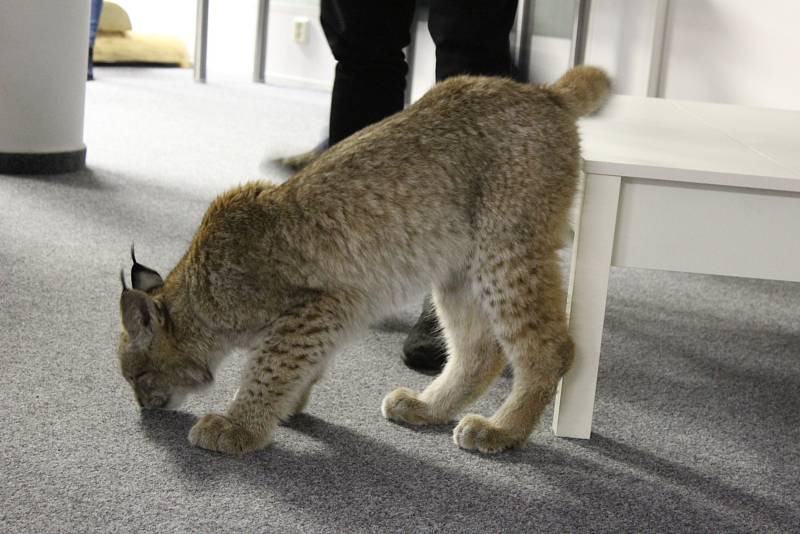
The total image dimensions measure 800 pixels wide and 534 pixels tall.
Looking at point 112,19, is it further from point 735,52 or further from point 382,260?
point 382,260

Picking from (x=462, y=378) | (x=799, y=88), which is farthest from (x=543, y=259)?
(x=799, y=88)

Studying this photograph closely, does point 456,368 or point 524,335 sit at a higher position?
point 524,335

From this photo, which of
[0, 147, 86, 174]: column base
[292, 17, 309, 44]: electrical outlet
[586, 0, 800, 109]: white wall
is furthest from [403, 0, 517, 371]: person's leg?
[292, 17, 309, 44]: electrical outlet

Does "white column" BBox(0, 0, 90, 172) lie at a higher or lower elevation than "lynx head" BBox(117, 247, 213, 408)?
higher

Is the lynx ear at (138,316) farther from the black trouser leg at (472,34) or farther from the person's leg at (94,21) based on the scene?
the person's leg at (94,21)

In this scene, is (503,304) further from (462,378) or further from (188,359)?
(188,359)

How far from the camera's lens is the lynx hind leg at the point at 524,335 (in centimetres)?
171

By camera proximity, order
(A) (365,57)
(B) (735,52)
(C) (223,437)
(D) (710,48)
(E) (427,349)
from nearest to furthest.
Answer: (C) (223,437), (E) (427,349), (A) (365,57), (B) (735,52), (D) (710,48)

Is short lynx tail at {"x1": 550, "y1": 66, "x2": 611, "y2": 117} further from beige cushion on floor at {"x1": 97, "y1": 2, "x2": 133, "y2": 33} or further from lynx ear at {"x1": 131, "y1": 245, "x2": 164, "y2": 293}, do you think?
beige cushion on floor at {"x1": 97, "y1": 2, "x2": 133, "y2": 33}

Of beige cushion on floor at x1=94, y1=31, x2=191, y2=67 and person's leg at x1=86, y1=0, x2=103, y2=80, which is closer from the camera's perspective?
person's leg at x1=86, y1=0, x2=103, y2=80

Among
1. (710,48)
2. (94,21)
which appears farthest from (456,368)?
(94,21)

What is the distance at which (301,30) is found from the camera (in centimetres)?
645

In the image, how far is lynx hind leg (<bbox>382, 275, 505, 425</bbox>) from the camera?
6.06 ft

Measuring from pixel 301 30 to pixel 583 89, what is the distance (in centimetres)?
481
